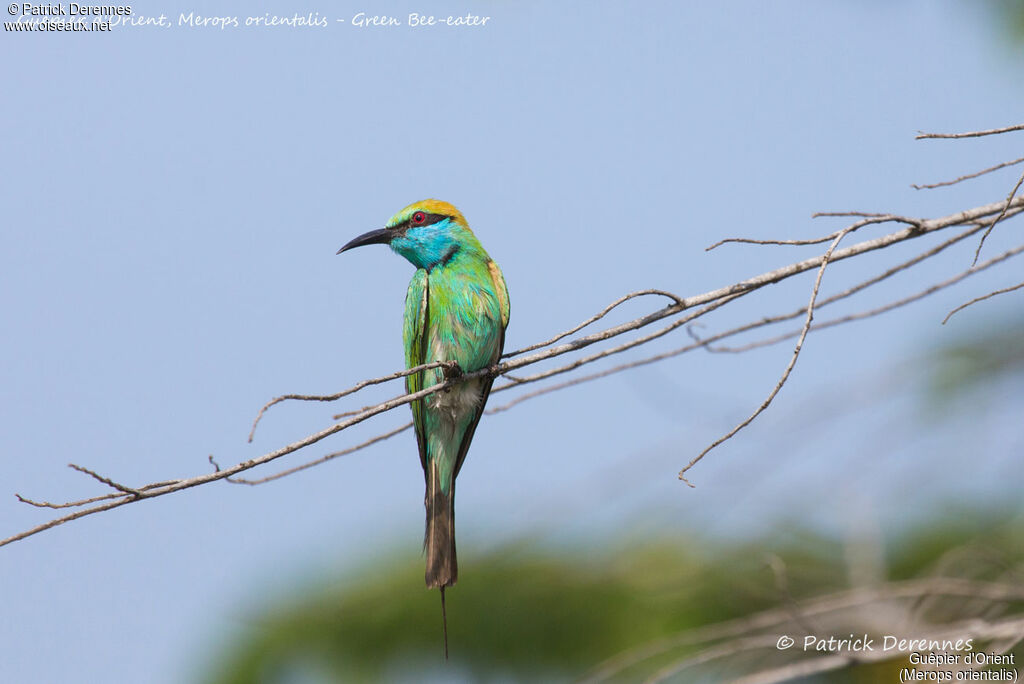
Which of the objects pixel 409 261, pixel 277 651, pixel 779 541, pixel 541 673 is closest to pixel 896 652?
pixel 779 541

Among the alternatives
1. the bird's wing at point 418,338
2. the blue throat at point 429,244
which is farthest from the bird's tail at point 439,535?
the blue throat at point 429,244

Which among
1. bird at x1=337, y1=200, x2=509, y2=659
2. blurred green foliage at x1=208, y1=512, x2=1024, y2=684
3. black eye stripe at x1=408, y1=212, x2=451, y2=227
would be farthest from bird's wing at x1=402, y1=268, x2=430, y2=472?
blurred green foliage at x1=208, y1=512, x2=1024, y2=684

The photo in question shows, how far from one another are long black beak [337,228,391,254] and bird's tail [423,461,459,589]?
1159mm

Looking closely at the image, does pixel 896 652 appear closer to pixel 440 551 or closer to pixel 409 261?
pixel 440 551

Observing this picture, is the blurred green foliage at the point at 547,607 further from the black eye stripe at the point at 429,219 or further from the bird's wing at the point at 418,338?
the black eye stripe at the point at 429,219

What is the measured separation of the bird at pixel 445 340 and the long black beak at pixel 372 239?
0.03 metres

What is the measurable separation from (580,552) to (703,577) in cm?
83

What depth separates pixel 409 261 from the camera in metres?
5.14

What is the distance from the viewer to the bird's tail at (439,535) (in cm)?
434

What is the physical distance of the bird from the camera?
4.57 meters

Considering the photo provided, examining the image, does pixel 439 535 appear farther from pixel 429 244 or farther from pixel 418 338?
pixel 429 244

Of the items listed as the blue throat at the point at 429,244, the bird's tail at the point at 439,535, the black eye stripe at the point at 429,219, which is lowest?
the bird's tail at the point at 439,535

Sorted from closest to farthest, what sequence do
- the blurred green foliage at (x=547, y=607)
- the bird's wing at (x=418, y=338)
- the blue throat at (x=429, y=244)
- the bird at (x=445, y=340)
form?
the bird at (x=445, y=340), the bird's wing at (x=418, y=338), the blue throat at (x=429, y=244), the blurred green foliage at (x=547, y=607)

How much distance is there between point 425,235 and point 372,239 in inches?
11.3
